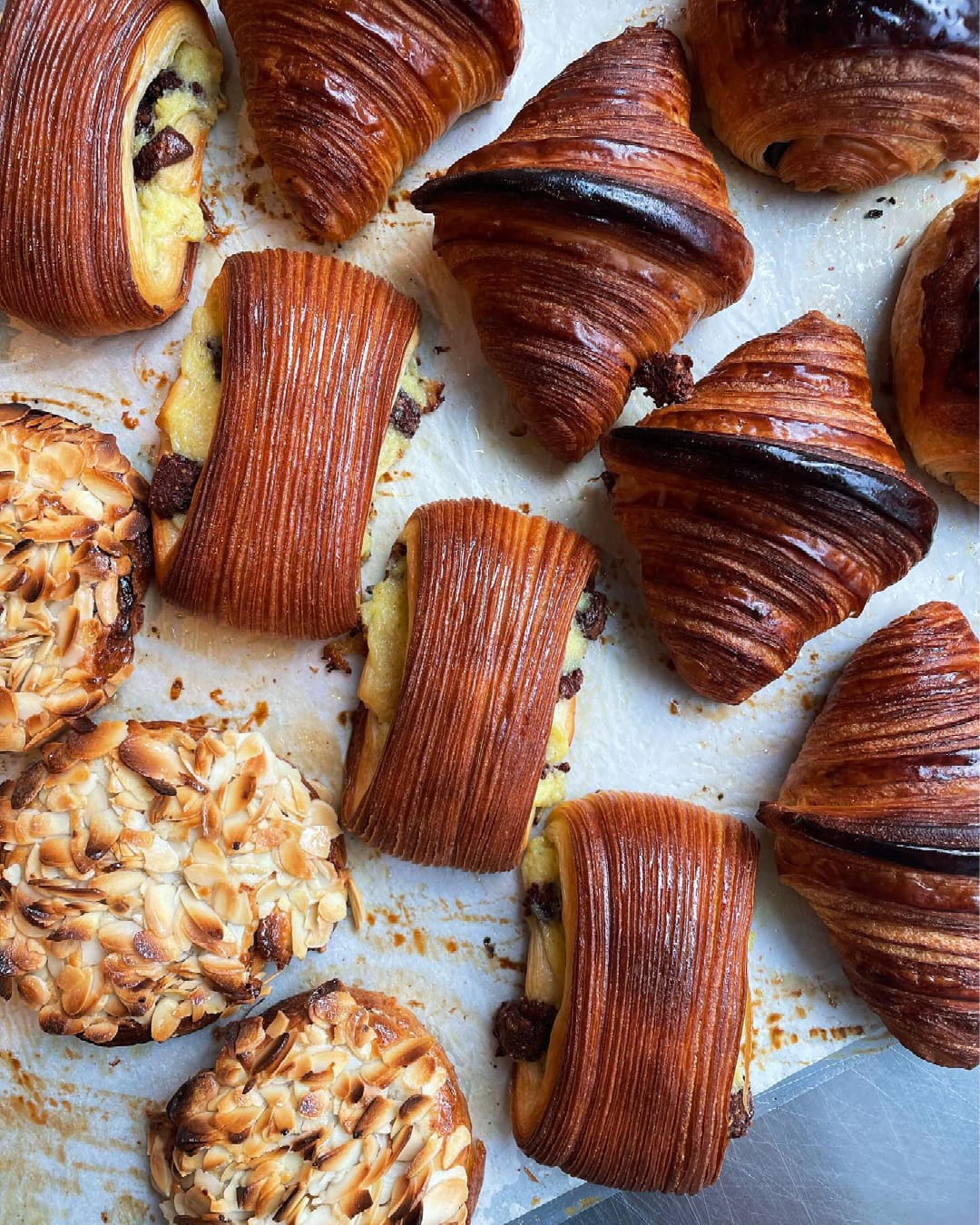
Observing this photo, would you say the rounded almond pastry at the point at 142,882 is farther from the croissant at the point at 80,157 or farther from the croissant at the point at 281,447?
the croissant at the point at 80,157

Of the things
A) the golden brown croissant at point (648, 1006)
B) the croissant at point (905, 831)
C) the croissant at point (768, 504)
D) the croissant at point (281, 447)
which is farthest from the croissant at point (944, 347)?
the croissant at point (281, 447)

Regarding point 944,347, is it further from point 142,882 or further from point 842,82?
point 142,882

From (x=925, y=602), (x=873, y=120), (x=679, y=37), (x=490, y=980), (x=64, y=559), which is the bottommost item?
(x=490, y=980)

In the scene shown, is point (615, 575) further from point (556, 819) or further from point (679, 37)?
point (679, 37)

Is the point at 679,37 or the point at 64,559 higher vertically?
the point at 679,37

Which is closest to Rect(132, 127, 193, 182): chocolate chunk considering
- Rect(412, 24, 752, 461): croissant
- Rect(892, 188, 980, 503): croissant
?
Rect(412, 24, 752, 461): croissant

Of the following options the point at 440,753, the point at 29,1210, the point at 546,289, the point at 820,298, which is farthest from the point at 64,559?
the point at 820,298
